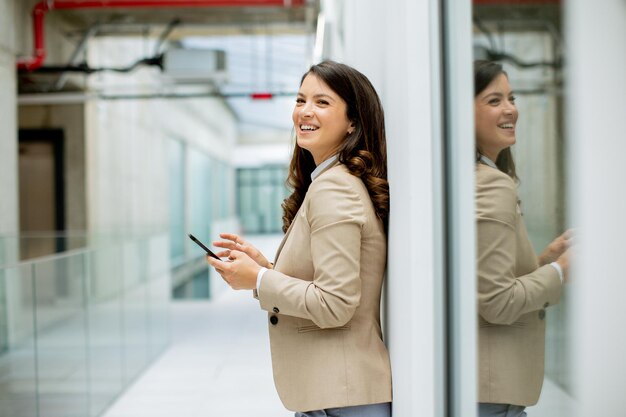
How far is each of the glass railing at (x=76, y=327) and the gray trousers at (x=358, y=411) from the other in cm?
241

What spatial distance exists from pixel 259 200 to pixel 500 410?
3104cm

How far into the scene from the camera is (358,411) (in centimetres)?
147

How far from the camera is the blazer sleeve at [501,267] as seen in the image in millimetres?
770

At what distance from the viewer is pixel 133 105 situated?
413 inches

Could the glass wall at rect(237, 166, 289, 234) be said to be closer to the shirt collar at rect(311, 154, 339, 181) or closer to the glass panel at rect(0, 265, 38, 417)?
the glass panel at rect(0, 265, 38, 417)

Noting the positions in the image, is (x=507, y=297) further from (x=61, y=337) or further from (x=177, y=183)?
(x=177, y=183)

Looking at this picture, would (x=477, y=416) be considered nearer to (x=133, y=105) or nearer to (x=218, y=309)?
(x=218, y=309)

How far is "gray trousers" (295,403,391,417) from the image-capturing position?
1.46 metres

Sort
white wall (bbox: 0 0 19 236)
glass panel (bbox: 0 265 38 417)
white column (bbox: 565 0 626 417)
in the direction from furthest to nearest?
1. white wall (bbox: 0 0 19 236)
2. glass panel (bbox: 0 265 38 417)
3. white column (bbox: 565 0 626 417)

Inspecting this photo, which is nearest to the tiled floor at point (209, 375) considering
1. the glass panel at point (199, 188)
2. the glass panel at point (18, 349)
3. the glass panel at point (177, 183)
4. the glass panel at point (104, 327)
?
the glass panel at point (104, 327)

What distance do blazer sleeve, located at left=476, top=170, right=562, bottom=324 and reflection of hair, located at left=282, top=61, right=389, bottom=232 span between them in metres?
0.49

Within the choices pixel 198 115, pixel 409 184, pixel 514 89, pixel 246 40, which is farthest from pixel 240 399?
pixel 198 115

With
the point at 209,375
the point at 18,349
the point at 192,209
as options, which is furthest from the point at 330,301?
the point at 192,209

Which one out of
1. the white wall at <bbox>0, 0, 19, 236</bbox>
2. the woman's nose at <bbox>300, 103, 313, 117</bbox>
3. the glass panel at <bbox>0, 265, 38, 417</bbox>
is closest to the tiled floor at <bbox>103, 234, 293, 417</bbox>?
the glass panel at <bbox>0, 265, 38, 417</bbox>
